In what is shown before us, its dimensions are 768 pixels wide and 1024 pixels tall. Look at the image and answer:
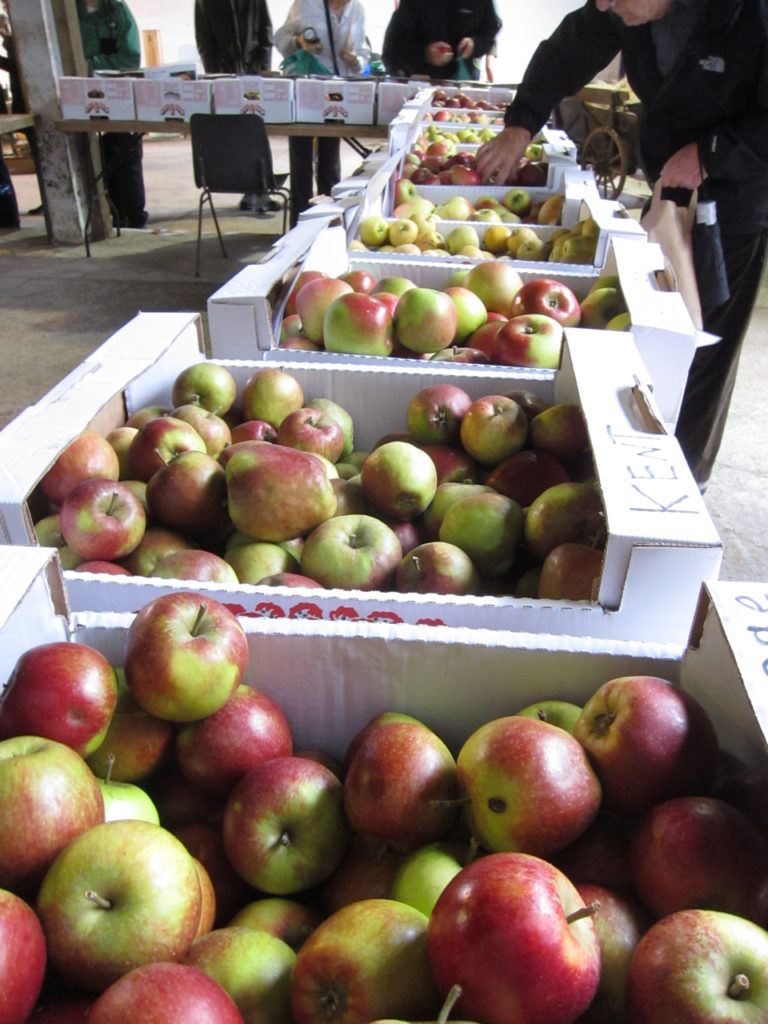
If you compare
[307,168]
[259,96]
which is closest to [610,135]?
[307,168]

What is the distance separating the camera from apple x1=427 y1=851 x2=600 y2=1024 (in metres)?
0.57

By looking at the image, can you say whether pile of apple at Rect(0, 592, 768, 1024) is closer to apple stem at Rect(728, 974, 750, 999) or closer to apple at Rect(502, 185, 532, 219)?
apple stem at Rect(728, 974, 750, 999)

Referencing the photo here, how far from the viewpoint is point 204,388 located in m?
1.53

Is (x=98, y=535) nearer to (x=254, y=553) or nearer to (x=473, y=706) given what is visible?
(x=254, y=553)

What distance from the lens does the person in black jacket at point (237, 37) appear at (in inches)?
273

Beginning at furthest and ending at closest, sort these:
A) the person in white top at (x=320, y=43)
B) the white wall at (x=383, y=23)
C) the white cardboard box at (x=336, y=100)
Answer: the white wall at (x=383, y=23), the person in white top at (x=320, y=43), the white cardboard box at (x=336, y=100)

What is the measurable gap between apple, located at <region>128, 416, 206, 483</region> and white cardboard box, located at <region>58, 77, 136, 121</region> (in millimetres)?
5055

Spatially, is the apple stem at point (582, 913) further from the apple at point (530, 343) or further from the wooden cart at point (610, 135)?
the wooden cart at point (610, 135)

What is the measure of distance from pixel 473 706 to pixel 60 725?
0.45 meters

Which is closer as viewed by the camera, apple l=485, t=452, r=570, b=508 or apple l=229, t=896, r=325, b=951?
apple l=229, t=896, r=325, b=951

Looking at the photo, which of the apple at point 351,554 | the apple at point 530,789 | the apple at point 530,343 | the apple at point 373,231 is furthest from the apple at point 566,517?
the apple at point 373,231

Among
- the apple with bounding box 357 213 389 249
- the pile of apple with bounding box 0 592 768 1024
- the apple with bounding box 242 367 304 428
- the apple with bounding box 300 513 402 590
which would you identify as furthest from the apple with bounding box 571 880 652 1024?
the apple with bounding box 357 213 389 249

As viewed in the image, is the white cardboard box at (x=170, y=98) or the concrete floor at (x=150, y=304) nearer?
the concrete floor at (x=150, y=304)

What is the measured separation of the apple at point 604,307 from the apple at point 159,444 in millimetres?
1021
